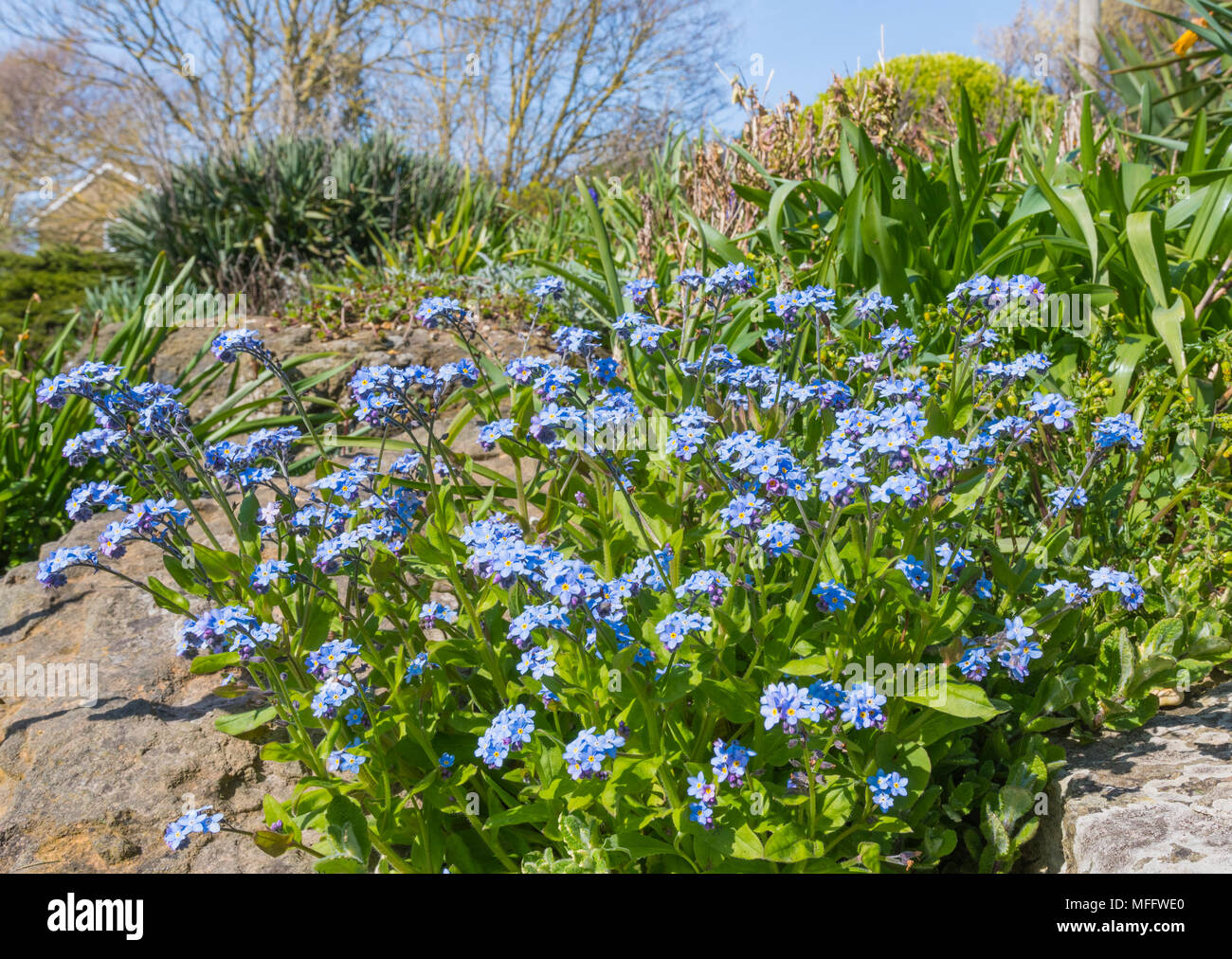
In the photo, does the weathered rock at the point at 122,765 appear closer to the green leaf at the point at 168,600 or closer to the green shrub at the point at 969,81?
the green leaf at the point at 168,600

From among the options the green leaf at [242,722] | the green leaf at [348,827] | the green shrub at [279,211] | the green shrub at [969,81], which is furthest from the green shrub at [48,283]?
the green shrub at [969,81]

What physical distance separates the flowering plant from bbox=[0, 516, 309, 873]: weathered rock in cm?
19

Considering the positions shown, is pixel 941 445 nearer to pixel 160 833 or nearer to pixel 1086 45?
pixel 160 833

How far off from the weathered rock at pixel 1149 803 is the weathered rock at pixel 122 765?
187cm

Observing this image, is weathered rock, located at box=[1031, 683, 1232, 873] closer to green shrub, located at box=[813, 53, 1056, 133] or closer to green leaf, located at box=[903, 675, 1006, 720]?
green leaf, located at box=[903, 675, 1006, 720]

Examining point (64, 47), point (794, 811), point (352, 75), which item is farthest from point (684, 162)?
point (64, 47)

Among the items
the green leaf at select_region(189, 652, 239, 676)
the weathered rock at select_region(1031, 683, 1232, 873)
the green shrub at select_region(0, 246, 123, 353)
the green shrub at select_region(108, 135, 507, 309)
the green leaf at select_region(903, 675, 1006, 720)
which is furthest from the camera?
the green shrub at select_region(0, 246, 123, 353)

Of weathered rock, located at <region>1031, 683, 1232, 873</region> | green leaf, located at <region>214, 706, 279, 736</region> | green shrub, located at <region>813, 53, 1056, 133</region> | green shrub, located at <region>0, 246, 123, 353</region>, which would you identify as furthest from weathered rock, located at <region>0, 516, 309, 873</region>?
green shrub, located at <region>813, 53, 1056, 133</region>

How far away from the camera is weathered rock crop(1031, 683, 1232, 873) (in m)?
1.95

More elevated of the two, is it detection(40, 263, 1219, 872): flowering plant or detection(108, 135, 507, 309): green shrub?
detection(108, 135, 507, 309): green shrub

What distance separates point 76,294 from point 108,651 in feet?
31.5

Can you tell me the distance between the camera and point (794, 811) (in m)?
1.97

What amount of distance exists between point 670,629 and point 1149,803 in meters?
1.29

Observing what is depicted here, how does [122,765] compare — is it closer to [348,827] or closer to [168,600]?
[168,600]
